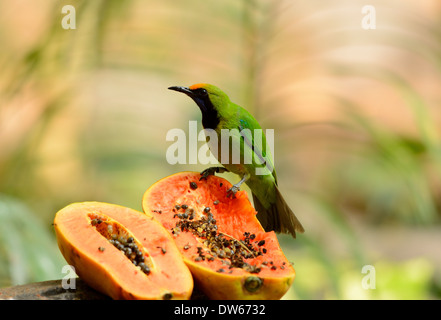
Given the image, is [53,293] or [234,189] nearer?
[53,293]

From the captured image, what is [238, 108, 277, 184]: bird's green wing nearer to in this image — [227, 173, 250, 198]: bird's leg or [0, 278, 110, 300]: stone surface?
[227, 173, 250, 198]: bird's leg

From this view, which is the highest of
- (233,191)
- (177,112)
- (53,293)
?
(177,112)

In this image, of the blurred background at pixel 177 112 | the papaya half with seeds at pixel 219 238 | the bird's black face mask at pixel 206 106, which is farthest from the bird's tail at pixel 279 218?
the blurred background at pixel 177 112

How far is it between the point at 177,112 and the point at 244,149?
4.66 ft

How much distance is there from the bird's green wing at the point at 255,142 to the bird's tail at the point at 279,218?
0.08 meters

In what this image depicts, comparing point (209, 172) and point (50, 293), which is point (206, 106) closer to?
point (209, 172)

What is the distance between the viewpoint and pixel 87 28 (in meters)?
2.43

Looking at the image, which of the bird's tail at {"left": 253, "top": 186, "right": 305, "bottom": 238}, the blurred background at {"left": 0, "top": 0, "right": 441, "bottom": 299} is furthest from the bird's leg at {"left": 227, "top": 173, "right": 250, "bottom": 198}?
the blurred background at {"left": 0, "top": 0, "right": 441, "bottom": 299}

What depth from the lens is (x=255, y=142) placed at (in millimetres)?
1420

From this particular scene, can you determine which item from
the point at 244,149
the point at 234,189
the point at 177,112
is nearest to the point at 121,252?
the point at 234,189

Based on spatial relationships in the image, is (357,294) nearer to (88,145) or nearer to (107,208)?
(88,145)

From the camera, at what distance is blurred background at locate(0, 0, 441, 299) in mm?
2137
